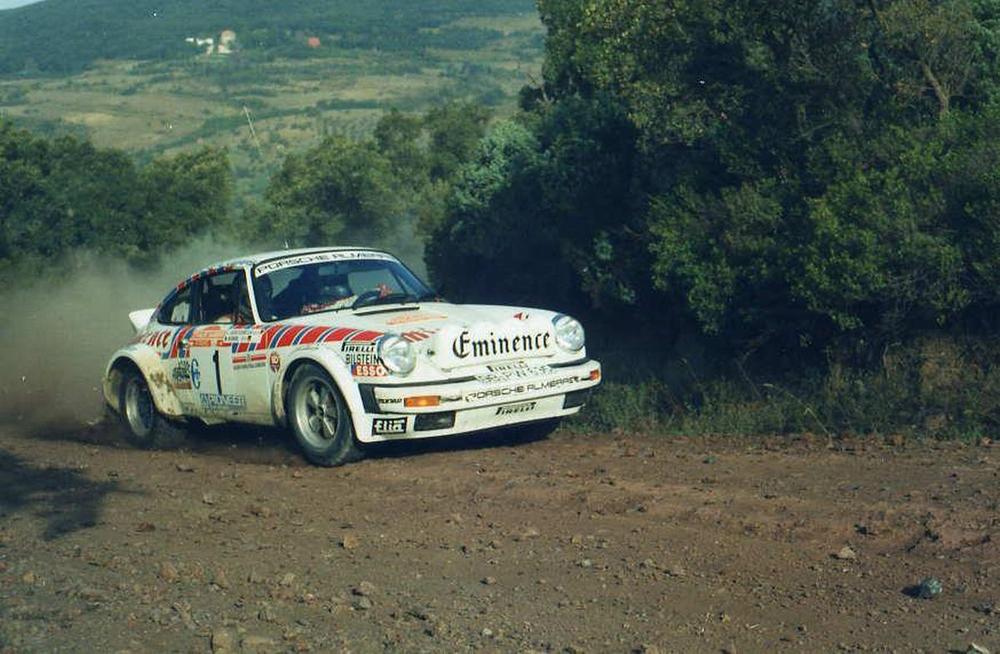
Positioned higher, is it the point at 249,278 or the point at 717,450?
the point at 249,278

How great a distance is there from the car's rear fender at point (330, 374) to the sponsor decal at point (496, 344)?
2.44 feet

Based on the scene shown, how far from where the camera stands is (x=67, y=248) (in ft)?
121

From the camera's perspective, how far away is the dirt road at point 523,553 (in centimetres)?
547

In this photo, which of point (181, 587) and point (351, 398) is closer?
point (181, 587)

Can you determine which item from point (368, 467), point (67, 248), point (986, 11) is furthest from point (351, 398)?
point (67, 248)

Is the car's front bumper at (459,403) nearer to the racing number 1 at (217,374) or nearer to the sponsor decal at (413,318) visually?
the sponsor decal at (413,318)

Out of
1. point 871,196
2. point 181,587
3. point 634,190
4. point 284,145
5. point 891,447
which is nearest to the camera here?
point 181,587

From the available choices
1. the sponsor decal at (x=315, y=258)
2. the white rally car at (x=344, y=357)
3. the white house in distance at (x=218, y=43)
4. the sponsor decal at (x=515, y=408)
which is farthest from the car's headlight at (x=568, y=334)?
the white house in distance at (x=218, y=43)

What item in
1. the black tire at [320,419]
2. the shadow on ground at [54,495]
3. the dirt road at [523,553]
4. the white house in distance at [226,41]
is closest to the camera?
the dirt road at [523,553]

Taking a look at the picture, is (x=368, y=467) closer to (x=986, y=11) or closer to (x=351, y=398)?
(x=351, y=398)

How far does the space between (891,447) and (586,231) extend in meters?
13.9

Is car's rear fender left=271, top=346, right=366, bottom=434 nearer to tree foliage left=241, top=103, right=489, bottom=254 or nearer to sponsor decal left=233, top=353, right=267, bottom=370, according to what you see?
sponsor decal left=233, top=353, right=267, bottom=370

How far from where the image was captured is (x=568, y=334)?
1005 centimetres

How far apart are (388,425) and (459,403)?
502 millimetres
